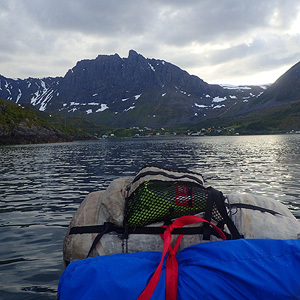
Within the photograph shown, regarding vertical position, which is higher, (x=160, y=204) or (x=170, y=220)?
(x=160, y=204)

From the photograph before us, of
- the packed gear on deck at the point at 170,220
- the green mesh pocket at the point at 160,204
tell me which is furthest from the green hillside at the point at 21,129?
the green mesh pocket at the point at 160,204

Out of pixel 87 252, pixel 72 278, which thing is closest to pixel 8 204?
pixel 87 252

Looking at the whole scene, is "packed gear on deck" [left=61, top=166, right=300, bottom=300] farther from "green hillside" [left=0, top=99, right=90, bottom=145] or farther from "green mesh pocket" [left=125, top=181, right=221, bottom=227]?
"green hillside" [left=0, top=99, right=90, bottom=145]

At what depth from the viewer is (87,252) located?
4605mm

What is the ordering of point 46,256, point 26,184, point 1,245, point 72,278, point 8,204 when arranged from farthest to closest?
point 26,184 < point 8,204 < point 1,245 < point 46,256 < point 72,278

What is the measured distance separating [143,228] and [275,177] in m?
19.8

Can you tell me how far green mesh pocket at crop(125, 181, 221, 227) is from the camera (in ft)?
14.7

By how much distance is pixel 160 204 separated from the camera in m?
4.50

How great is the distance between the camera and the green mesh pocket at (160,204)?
447cm

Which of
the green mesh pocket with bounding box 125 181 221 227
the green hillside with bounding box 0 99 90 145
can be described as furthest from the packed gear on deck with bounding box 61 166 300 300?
the green hillside with bounding box 0 99 90 145

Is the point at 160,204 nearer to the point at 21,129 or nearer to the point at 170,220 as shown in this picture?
the point at 170,220

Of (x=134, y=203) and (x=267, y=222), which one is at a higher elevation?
(x=134, y=203)

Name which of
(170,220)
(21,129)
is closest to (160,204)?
(170,220)

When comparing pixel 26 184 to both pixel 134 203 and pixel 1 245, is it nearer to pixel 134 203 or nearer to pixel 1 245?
pixel 1 245
